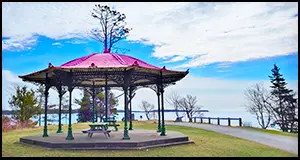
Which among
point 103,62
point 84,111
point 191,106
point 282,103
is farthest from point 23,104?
point 282,103

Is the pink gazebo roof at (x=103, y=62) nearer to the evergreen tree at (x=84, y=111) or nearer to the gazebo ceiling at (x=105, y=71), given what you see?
the gazebo ceiling at (x=105, y=71)

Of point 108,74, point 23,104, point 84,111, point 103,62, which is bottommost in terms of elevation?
point 84,111

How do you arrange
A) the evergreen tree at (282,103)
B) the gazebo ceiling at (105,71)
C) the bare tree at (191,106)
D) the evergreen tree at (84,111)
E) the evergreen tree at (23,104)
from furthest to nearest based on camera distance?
the bare tree at (191,106) < the evergreen tree at (84,111) < the evergreen tree at (282,103) < the evergreen tree at (23,104) < the gazebo ceiling at (105,71)

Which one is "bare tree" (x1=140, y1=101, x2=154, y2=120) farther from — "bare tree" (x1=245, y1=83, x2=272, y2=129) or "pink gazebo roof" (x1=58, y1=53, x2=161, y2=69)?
"pink gazebo roof" (x1=58, y1=53, x2=161, y2=69)

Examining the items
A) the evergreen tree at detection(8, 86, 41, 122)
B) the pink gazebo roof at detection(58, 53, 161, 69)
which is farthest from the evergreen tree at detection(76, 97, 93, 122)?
the pink gazebo roof at detection(58, 53, 161, 69)

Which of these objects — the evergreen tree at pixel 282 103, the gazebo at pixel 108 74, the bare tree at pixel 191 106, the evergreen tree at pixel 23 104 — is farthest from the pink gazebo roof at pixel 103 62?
the bare tree at pixel 191 106

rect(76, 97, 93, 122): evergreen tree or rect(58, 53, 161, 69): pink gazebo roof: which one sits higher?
rect(58, 53, 161, 69): pink gazebo roof

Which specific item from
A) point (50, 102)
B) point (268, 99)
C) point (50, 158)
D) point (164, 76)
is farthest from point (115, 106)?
point (50, 158)

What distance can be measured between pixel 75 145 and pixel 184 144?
357cm

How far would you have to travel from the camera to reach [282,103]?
83.1 ft

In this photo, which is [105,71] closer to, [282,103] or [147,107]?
[282,103]

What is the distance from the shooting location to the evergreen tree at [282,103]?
79.2 ft

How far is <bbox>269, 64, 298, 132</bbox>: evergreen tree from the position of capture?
24147 millimetres

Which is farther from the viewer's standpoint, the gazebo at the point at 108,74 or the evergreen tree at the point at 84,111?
the evergreen tree at the point at 84,111
